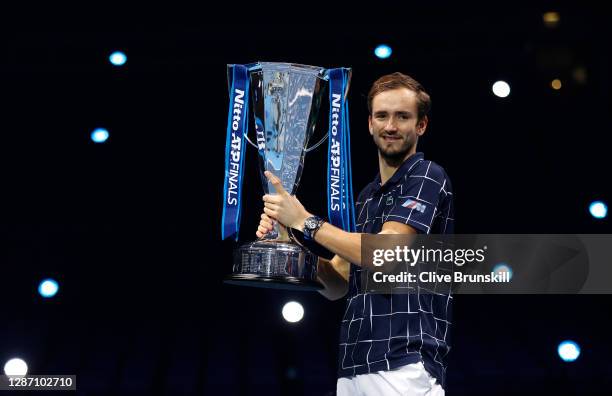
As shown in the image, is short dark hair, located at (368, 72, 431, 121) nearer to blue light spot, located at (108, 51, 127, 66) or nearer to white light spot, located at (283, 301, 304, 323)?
white light spot, located at (283, 301, 304, 323)

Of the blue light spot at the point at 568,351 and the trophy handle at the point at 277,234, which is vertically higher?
the blue light spot at the point at 568,351

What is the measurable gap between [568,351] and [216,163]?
1.56 metres

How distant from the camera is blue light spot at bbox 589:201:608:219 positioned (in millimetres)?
3369

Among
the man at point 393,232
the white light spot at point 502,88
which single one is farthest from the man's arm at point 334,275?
the white light spot at point 502,88

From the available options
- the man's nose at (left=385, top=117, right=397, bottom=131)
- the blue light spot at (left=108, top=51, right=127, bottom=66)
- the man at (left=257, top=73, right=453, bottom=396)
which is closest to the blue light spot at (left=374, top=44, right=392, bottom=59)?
the blue light spot at (left=108, top=51, right=127, bottom=66)

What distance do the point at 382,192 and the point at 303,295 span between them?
55.2 inches

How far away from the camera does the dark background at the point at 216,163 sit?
3307 mm

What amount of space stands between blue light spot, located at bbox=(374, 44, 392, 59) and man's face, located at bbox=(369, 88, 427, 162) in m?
1.32

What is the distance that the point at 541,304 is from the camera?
3.47 m

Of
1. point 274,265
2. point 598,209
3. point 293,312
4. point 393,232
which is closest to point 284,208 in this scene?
point 274,265

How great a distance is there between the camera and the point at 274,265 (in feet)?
6.70

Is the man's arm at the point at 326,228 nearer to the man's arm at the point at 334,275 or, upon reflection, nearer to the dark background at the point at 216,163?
the man's arm at the point at 334,275

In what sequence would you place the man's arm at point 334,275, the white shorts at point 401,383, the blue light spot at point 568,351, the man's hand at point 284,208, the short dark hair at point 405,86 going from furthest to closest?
the blue light spot at point 568,351
the man's arm at point 334,275
the short dark hair at point 405,86
the man's hand at point 284,208
the white shorts at point 401,383

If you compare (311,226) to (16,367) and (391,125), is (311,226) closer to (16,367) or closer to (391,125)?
(391,125)
